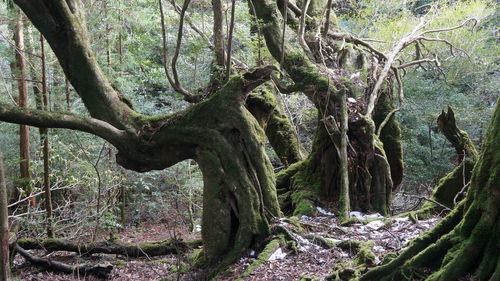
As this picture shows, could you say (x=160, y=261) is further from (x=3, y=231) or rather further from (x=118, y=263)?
(x=3, y=231)

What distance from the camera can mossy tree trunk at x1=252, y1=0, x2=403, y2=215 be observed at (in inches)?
354

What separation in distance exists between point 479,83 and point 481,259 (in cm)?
1639

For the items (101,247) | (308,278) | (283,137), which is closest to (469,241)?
(308,278)

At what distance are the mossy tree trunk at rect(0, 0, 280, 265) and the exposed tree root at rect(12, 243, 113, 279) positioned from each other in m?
1.85

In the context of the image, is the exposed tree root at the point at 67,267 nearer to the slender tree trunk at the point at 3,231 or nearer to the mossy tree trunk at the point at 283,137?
the slender tree trunk at the point at 3,231

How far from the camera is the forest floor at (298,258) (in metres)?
5.64

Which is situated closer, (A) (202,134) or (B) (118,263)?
(A) (202,134)

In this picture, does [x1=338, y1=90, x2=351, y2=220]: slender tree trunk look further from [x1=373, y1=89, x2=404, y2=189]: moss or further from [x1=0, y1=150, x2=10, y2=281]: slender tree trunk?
[x1=0, y1=150, x2=10, y2=281]: slender tree trunk

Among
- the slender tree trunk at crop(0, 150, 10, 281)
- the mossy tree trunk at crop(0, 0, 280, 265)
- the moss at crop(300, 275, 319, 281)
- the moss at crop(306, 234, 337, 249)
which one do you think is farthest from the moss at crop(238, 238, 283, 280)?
the slender tree trunk at crop(0, 150, 10, 281)

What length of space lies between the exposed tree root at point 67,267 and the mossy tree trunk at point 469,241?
500 cm

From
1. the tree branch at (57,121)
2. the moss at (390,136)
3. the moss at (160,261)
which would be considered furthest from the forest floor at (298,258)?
the moss at (390,136)

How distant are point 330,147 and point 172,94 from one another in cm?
937

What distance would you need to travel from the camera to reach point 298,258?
5984mm

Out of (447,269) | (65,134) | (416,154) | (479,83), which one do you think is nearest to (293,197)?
(447,269)
